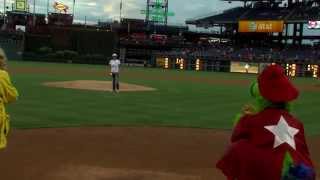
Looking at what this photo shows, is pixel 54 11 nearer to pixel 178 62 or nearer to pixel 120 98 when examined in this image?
pixel 178 62

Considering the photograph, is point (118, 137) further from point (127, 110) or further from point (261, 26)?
point (261, 26)

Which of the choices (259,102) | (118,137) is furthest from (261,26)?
(259,102)

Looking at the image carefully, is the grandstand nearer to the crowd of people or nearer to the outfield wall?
the crowd of people

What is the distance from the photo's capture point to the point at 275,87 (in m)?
3.77

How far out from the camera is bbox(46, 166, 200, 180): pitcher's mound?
8375 millimetres

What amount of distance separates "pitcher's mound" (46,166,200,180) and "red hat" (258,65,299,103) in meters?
4.87

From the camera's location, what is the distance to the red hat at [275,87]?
3750mm

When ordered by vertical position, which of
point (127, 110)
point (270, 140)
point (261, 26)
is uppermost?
point (261, 26)

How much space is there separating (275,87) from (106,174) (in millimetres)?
5199

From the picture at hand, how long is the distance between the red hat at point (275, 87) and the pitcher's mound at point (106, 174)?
4869 mm

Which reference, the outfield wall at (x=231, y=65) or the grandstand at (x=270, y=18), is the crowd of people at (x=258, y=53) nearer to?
the outfield wall at (x=231, y=65)

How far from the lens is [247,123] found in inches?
150

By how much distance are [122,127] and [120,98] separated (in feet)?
29.0

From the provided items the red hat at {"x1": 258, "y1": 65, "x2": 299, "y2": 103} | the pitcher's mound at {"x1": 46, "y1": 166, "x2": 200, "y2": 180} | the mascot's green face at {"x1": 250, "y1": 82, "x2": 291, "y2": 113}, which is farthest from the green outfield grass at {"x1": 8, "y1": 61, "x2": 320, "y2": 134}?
the red hat at {"x1": 258, "y1": 65, "x2": 299, "y2": 103}
